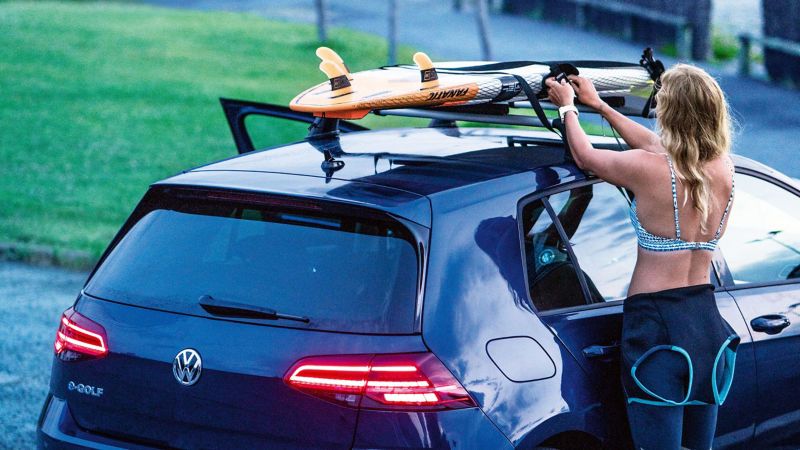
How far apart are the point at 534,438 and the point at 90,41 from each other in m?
23.7

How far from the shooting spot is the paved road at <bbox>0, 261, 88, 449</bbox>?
5.26 m

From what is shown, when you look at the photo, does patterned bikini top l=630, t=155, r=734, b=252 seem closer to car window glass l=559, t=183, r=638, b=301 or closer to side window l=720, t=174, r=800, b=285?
car window glass l=559, t=183, r=638, b=301

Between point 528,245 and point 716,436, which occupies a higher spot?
point 528,245

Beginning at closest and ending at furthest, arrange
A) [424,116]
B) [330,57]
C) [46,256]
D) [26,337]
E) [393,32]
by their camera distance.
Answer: [330,57] < [424,116] < [26,337] < [46,256] < [393,32]

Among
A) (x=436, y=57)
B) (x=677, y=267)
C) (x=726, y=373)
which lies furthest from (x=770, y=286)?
(x=436, y=57)

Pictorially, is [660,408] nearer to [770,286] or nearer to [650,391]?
[650,391]

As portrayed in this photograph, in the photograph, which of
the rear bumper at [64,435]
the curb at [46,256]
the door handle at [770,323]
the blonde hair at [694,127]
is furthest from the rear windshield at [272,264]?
the curb at [46,256]

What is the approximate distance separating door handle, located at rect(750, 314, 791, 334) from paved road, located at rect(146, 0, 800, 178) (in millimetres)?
2831

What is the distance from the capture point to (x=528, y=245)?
323 centimetres

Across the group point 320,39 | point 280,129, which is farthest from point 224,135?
point 320,39

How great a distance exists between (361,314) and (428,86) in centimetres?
100

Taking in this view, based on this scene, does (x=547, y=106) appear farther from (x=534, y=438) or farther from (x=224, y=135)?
(x=224, y=135)

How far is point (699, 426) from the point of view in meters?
3.36

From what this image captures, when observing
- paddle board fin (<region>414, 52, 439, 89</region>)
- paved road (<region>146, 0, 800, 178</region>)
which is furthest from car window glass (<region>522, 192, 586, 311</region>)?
paved road (<region>146, 0, 800, 178</region>)
